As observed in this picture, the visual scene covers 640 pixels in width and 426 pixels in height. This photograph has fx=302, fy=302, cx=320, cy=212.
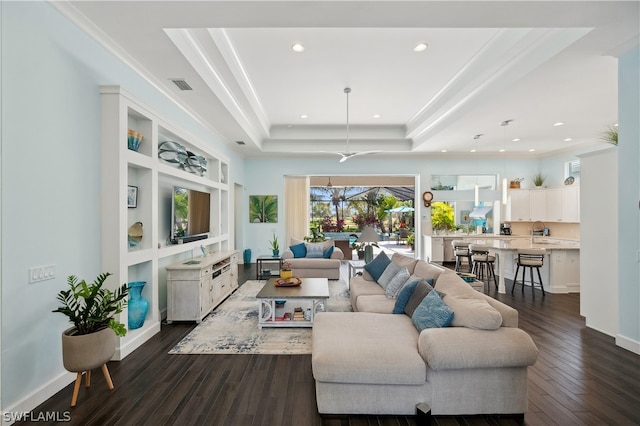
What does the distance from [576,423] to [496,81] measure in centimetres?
389

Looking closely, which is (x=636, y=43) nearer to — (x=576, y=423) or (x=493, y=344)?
(x=493, y=344)

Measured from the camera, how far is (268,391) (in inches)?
98.7

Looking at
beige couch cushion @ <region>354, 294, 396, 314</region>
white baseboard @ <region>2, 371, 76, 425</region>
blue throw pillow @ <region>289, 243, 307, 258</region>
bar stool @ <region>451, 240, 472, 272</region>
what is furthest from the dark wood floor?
blue throw pillow @ <region>289, 243, 307, 258</region>

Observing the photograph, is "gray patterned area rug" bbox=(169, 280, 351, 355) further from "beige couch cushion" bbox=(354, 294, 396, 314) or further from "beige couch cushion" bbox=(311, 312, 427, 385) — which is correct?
"beige couch cushion" bbox=(311, 312, 427, 385)

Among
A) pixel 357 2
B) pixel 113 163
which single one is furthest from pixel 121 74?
pixel 357 2

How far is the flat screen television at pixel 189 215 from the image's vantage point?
4.50 m

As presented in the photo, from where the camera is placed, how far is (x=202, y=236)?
5.34 m

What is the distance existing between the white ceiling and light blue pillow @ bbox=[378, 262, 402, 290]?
2801 mm

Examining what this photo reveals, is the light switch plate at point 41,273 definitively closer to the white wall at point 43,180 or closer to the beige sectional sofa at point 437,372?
the white wall at point 43,180

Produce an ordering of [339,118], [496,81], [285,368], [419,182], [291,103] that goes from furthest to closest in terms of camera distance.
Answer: [419,182], [339,118], [291,103], [496,81], [285,368]

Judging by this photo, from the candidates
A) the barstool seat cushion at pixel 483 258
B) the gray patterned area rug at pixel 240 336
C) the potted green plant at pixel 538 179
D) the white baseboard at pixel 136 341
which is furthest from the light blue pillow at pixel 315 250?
the potted green plant at pixel 538 179

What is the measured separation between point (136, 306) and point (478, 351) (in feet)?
11.4

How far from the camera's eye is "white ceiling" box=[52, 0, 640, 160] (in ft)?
8.20

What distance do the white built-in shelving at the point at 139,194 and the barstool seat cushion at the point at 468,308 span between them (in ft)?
10.5
